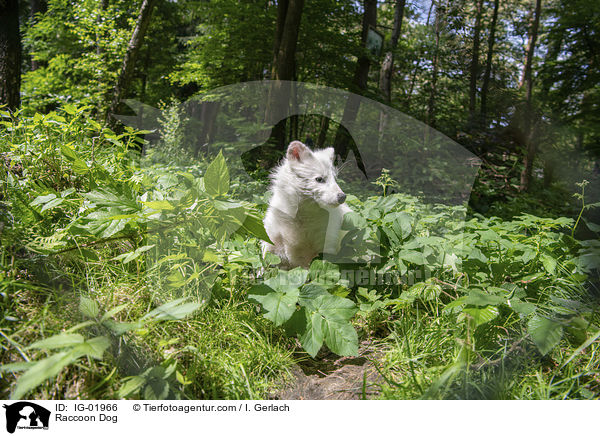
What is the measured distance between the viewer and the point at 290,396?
160 cm

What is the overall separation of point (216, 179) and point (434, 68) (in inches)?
161

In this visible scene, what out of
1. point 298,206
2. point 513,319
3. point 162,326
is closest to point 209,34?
point 298,206

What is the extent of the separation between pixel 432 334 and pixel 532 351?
0.44 m

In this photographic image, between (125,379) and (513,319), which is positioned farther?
(513,319)

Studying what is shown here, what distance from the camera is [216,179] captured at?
179 cm

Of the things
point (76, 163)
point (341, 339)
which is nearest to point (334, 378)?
point (341, 339)

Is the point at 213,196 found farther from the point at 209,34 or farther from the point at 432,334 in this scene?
the point at 209,34

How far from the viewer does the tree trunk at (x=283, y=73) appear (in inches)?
215

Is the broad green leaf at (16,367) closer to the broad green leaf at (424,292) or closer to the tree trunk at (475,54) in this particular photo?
the broad green leaf at (424,292)

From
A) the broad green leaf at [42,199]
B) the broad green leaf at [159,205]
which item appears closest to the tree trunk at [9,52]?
the broad green leaf at [42,199]

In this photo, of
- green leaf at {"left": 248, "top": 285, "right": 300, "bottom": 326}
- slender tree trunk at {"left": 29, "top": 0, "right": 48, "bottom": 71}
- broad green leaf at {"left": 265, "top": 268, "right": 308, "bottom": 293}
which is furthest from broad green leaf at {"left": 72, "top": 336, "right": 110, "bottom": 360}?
slender tree trunk at {"left": 29, "top": 0, "right": 48, "bottom": 71}

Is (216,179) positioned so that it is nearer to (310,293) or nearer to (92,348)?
(310,293)

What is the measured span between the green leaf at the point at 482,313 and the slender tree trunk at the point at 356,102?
370 cm
